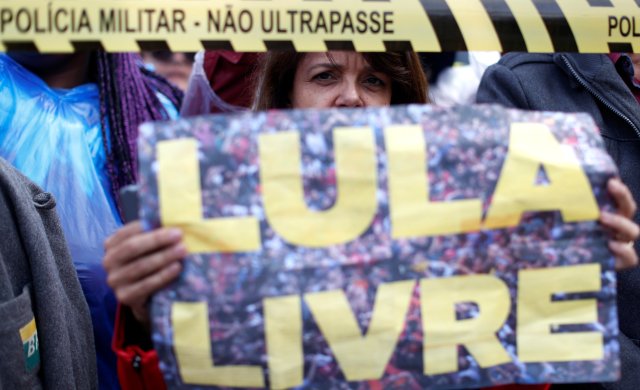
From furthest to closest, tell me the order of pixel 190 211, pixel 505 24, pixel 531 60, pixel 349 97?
pixel 531 60 → pixel 349 97 → pixel 505 24 → pixel 190 211

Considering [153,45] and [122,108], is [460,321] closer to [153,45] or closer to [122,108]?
[153,45]

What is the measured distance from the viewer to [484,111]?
176cm

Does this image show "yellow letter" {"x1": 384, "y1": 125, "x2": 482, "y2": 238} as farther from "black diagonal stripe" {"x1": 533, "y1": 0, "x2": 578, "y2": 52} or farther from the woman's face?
the woman's face

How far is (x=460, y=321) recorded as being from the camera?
68.7 inches

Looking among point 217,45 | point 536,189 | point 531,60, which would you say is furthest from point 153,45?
point 531,60

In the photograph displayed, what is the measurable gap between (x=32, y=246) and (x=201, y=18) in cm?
65

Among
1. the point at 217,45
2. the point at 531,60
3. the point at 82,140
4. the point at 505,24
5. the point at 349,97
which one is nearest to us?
the point at 217,45

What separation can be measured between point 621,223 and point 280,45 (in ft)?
2.52

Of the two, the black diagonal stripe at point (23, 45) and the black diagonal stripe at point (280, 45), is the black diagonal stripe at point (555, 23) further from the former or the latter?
the black diagonal stripe at point (23, 45)

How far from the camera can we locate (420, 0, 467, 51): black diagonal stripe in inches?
72.2

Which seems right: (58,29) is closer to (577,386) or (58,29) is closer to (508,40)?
(508,40)

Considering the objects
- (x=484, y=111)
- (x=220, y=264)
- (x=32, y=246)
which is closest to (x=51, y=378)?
(x=32, y=246)

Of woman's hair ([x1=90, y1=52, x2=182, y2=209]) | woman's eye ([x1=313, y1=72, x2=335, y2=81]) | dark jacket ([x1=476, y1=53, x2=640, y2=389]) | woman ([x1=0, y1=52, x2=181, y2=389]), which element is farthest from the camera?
woman's hair ([x1=90, y1=52, x2=182, y2=209])

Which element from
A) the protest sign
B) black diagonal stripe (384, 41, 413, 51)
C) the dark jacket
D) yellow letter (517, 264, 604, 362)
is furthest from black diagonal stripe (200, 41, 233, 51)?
Answer: the dark jacket
